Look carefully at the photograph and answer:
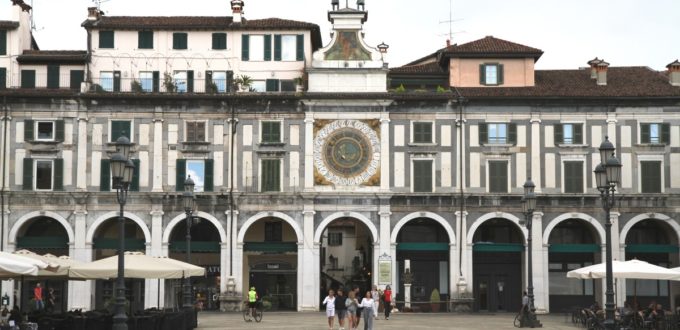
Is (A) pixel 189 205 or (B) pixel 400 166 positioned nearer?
(A) pixel 189 205

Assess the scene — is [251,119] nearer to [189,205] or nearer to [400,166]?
[400,166]

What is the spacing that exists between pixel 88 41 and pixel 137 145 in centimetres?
716

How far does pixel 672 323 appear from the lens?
→ 1502 inches

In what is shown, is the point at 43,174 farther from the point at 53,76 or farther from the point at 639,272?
the point at 639,272

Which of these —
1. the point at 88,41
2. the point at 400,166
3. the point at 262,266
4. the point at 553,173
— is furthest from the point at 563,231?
the point at 88,41

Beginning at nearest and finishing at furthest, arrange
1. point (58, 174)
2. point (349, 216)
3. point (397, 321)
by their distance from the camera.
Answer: point (397, 321) < point (58, 174) < point (349, 216)

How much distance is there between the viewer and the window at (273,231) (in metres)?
64.5

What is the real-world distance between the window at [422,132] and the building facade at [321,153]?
8cm

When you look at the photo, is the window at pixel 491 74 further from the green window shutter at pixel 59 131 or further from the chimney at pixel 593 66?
the green window shutter at pixel 59 131

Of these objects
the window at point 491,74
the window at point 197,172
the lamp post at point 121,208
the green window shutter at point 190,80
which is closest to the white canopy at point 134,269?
the lamp post at point 121,208

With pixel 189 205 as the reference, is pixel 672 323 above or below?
below

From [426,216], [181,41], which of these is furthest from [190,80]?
[426,216]

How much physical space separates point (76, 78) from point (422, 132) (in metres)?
20.7

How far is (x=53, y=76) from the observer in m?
62.8
